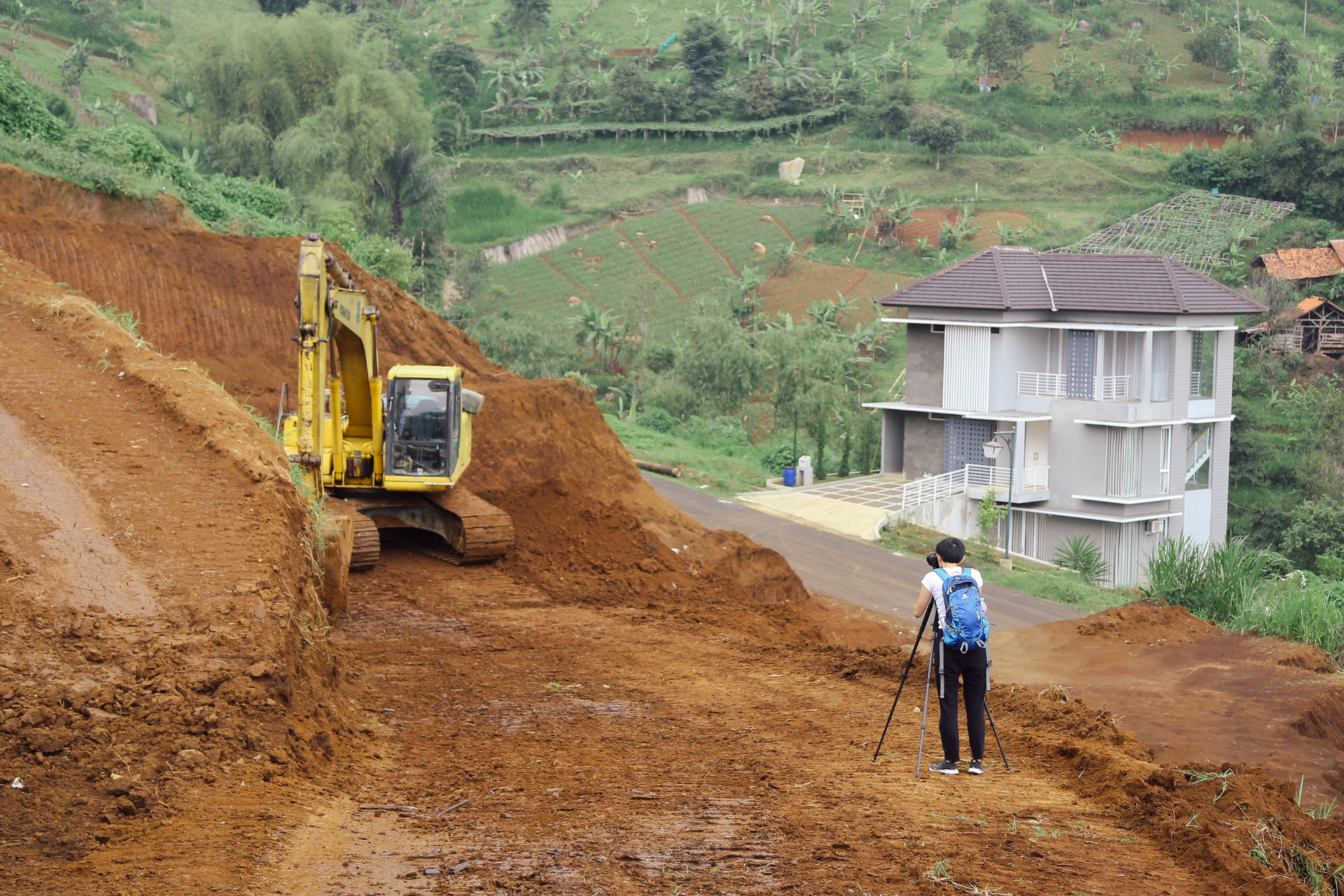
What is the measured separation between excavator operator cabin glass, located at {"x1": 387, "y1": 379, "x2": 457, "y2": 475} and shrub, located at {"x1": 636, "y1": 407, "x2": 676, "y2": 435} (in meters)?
20.5

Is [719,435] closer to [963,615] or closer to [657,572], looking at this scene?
[657,572]

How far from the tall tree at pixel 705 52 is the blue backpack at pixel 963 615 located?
255 ft

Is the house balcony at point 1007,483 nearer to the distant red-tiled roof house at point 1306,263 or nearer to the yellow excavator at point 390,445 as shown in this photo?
the yellow excavator at point 390,445

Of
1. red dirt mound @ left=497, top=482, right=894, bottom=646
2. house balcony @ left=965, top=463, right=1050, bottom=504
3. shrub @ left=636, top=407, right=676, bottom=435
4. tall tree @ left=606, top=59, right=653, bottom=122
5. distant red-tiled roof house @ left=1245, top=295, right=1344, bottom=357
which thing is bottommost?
house balcony @ left=965, top=463, right=1050, bottom=504

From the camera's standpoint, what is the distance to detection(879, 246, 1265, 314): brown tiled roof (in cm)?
3206

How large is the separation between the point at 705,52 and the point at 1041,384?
188ft

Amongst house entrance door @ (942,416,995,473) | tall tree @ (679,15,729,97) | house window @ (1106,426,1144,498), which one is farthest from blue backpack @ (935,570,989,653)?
tall tree @ (679,15,729,97)

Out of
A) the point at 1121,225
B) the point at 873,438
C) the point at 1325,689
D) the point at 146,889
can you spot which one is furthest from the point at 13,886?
the point at 1121,225

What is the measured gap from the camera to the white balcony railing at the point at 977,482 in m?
30.7

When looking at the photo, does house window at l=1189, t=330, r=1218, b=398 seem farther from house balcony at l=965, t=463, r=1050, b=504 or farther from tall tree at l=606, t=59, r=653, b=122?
tall tree at l=606, t=59, r=653, b=122

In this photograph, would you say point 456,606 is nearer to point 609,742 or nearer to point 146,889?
point 609,742

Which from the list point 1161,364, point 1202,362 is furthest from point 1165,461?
point 1202,362

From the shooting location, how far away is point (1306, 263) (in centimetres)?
5491

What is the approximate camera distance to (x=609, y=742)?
30.7 ft
